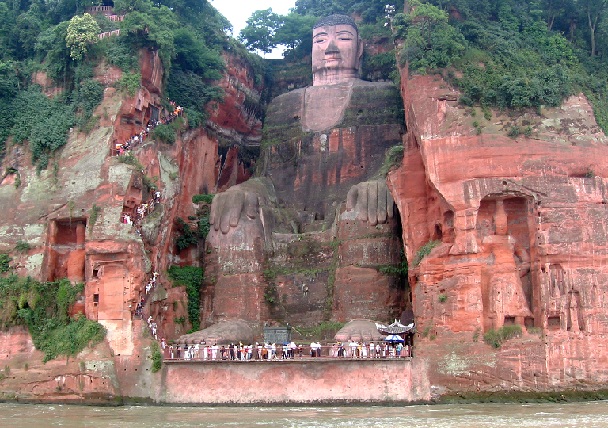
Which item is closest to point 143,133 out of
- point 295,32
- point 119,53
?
point 119,53

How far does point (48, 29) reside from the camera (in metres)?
40.4

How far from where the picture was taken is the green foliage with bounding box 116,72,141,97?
3822 centimetres

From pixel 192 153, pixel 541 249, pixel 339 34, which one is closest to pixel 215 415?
pixel 541 249

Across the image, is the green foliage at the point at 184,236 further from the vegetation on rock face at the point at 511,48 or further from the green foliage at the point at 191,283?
the vegetation on rock face at the point at 511,48

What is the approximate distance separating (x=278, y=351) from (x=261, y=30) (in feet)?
79.0

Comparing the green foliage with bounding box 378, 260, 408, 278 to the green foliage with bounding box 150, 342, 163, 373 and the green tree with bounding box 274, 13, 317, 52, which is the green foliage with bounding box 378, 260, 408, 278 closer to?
the green foliage with bounding box 150, 342, 163, 373

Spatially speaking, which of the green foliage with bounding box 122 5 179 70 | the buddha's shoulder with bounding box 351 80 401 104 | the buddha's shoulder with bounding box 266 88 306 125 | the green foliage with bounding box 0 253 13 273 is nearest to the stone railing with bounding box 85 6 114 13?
the green foliage with bounding box 122 5 179 70

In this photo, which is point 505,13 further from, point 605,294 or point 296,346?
point 296,346

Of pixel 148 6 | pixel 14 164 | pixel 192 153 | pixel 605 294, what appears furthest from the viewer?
pixel 192 153

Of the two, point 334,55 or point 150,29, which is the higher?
point 334,55

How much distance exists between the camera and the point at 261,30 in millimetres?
53312

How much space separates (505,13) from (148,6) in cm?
1481

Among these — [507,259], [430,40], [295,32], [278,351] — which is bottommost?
[278,351]

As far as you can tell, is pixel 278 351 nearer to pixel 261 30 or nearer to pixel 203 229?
pixel 203 229
